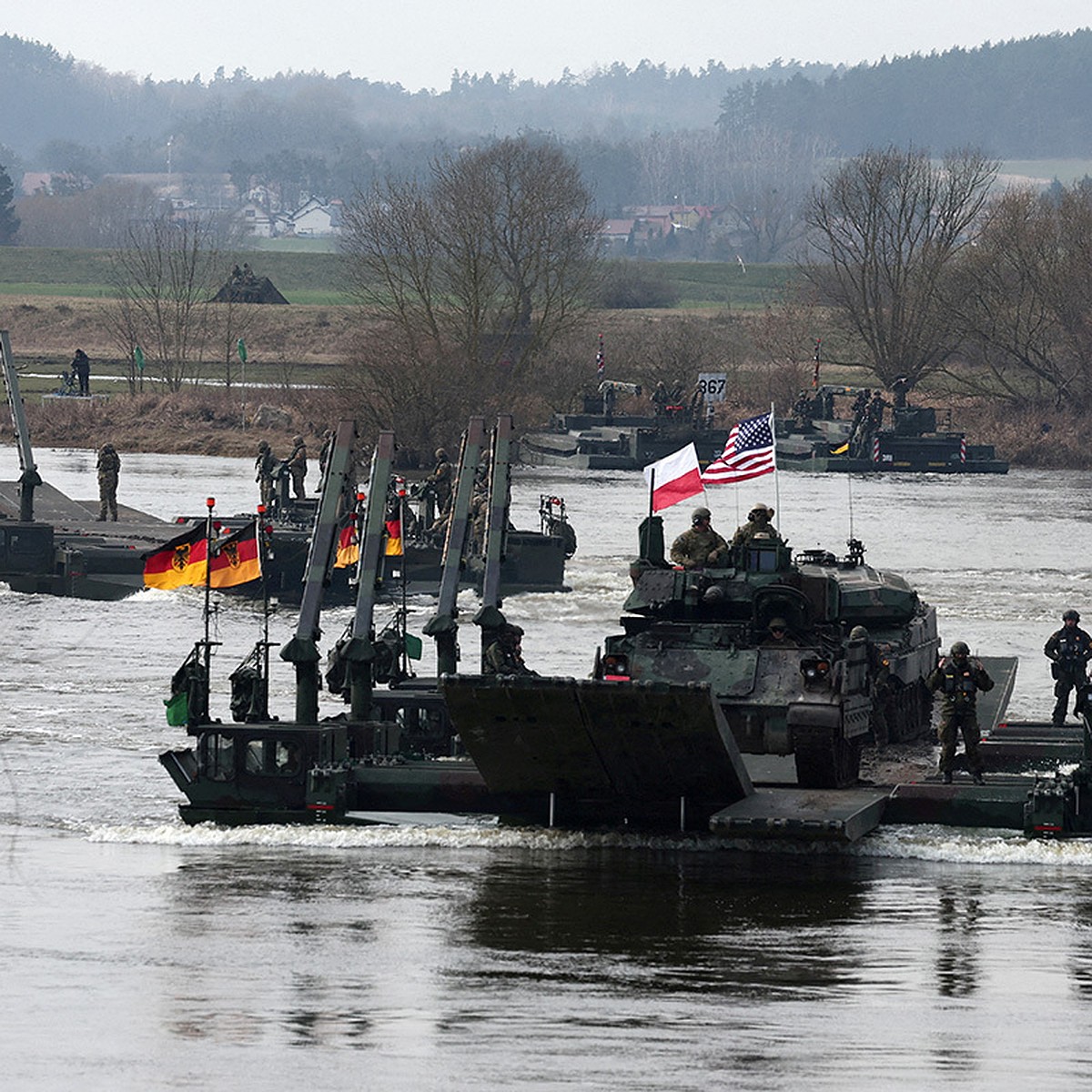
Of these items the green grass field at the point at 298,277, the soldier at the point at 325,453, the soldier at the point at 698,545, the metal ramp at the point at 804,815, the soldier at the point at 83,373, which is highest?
the green grass field at the point at 298,277

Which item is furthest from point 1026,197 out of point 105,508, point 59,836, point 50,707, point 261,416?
point 59,836

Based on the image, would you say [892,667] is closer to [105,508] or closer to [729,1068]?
[729,1068]

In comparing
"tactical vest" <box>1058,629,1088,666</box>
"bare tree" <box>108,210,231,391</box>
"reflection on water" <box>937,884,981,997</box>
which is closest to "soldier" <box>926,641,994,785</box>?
"reflection on water" <box>937,884,981,997</box>

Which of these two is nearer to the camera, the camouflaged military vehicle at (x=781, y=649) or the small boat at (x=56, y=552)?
the camouflaged military vehicle at (x=781, y=649)

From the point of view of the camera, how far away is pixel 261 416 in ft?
239

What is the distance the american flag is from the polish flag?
1.10m

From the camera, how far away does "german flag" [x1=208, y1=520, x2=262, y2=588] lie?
21.9 metres

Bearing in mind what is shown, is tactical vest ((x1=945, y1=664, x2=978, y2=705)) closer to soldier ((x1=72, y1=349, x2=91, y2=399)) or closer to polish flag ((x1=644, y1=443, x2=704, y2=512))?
polish flag ((x1=644, y1=443, x2=704, y2=512))

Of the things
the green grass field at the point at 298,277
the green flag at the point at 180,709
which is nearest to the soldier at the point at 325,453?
the green flag at the point at 180,709

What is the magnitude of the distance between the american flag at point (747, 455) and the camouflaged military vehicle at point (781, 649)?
61.8 inches

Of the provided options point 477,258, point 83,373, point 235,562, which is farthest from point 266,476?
point 83,373

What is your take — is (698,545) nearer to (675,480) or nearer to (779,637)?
(675,480)

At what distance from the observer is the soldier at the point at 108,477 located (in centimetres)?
4409

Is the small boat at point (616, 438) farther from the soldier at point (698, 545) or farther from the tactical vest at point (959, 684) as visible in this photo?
the tactical vest at point (959, 684)
